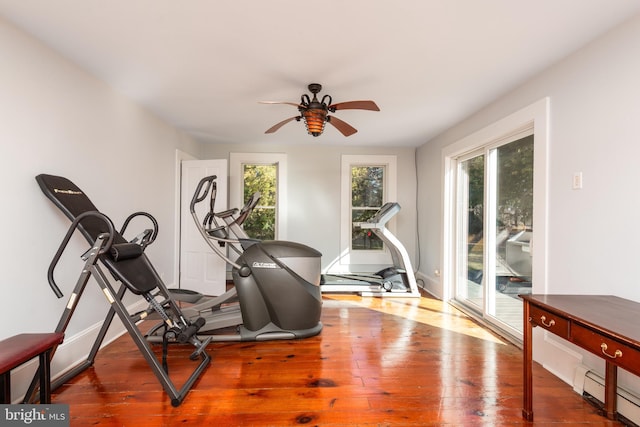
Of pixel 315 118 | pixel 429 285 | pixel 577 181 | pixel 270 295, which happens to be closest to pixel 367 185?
pixel 429 285

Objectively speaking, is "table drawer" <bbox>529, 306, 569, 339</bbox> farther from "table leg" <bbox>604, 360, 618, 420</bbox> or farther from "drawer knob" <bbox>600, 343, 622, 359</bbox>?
"table leg" <bbox>604, 360, 618, 420</bbox>

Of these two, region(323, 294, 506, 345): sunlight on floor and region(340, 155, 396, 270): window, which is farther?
region(340, 155, 396, 270): window

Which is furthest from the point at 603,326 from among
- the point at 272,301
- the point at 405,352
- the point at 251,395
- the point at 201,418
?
the point at 272,301

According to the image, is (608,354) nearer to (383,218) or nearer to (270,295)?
(270,295)

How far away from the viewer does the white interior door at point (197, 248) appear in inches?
166

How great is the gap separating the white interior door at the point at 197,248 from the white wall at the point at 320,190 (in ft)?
2.96

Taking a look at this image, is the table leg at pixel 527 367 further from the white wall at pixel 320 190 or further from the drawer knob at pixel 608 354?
the white wall at pixel 320 190

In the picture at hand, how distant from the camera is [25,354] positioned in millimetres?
1309

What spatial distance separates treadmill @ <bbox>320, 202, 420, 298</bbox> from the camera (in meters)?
4.41

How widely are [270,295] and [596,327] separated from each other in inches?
85.8

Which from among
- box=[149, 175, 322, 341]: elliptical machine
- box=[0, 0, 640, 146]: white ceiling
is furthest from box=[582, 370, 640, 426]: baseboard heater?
box=[0, 0, 640, 146]: white ceiling

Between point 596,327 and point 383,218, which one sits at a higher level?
point 383,218

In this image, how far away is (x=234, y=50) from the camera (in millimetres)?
2146

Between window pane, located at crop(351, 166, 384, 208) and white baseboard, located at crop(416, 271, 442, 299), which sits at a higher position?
window pane, located at crop(351, 166, 384, 208)
